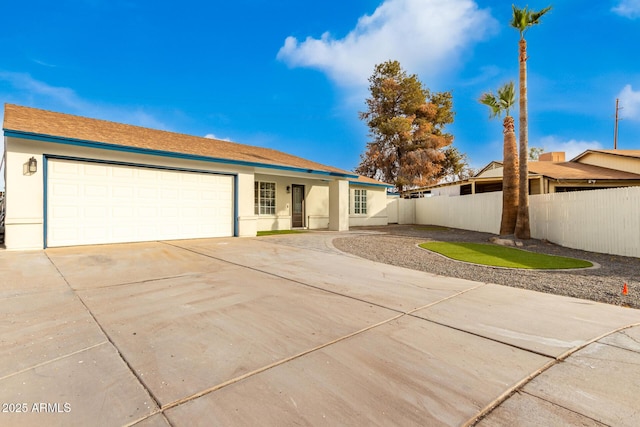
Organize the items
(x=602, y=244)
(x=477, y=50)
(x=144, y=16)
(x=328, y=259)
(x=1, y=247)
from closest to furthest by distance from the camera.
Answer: (x=328, y=259), (x=1, y=247), (x=602, y=244), (x=144, y=16), (x=477, y=50)

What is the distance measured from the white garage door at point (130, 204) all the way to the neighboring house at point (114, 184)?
3 centimetres

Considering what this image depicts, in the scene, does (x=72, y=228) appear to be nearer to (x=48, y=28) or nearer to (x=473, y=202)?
(x=48, y=28)

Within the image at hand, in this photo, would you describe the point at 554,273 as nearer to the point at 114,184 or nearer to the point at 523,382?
the point at 523,382

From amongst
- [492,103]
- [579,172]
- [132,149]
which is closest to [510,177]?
[492,103]

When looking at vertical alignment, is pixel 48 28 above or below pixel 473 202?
above

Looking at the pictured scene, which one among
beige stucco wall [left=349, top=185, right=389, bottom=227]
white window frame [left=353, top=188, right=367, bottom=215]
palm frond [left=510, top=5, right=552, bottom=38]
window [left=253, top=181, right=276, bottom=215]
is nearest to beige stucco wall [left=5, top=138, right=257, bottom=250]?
window [left=253, top=181, right=276, bottom=215]

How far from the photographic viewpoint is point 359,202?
62.4 ft

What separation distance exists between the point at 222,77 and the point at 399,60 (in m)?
18.1

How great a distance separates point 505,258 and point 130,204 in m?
11.2

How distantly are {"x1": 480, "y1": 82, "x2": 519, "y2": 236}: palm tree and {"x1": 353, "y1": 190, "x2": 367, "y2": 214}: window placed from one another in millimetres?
8482

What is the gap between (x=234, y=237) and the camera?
1175cm

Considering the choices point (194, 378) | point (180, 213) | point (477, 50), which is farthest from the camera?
point (477, 50)

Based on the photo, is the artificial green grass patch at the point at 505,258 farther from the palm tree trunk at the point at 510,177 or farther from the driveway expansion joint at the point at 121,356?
the driveway expansion joint at the point at 121,356

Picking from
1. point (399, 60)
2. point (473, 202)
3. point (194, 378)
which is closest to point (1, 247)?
point (194, 378)
